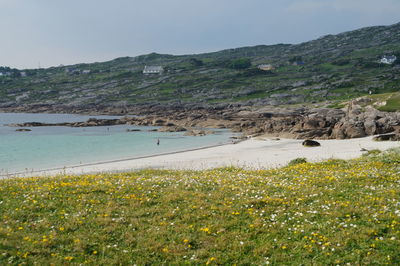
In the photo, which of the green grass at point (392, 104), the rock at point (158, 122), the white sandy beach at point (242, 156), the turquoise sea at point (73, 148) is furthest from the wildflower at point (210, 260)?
the rock at point (158, 122)

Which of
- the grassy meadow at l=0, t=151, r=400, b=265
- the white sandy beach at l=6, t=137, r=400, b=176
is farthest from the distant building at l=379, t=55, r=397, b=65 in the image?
the grassy meadow at l=0, t=151, r=400, b=265

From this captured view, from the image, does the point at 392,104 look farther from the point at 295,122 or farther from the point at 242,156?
the point at 242,156

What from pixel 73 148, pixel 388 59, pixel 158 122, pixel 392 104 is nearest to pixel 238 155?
pixel 73 148

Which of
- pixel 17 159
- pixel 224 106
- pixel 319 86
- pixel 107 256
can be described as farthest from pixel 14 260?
pixel 319 86

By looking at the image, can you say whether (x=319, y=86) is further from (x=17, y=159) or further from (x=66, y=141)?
(x=17, y=159)

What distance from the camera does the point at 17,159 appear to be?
46.0 meters

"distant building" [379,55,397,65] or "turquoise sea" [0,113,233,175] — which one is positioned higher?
"distant building" [379,55,397,65]

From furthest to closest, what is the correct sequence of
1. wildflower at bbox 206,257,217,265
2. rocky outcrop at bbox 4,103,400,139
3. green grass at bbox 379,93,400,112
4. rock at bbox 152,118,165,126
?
rock at bbox 152,118,165,126, green grass at bbox 379,93,400,112, rocky outcrop at bbox 4,103,400,139, wildflower at bbox 206,257,217,265

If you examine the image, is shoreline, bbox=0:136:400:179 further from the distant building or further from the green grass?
the distant building

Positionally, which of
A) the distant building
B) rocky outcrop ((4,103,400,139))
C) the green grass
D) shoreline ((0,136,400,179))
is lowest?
shoreline ((0,136,400,179))

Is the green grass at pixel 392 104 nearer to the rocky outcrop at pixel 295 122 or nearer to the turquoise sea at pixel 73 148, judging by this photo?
the rocky outcrop at pixel 295 122

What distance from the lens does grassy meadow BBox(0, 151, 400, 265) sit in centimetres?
902

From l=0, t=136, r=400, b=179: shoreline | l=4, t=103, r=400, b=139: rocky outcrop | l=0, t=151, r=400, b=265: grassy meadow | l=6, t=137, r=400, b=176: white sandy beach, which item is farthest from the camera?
l=4, t=103, r=400, b=139: rocky outcrop

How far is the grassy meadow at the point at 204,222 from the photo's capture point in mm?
9023
